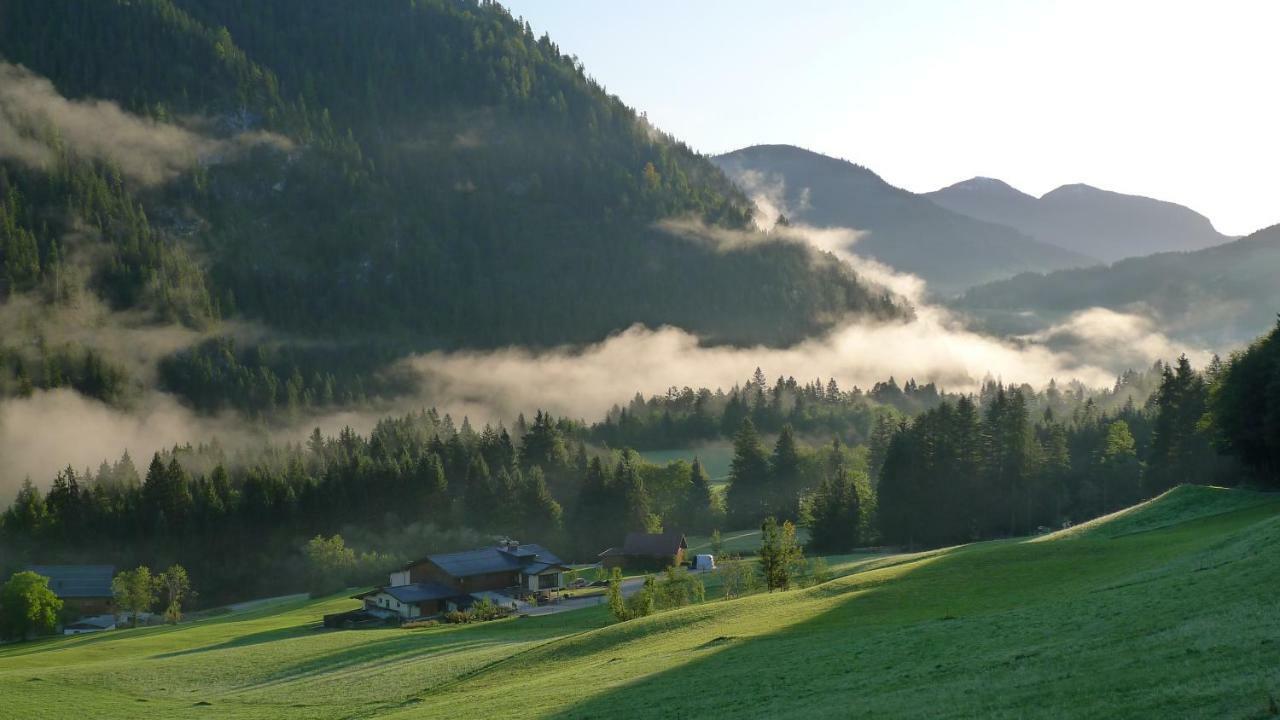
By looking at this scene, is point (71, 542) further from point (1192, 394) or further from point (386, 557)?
point (1192, 394)

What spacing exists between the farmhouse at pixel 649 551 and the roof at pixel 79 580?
66326mm

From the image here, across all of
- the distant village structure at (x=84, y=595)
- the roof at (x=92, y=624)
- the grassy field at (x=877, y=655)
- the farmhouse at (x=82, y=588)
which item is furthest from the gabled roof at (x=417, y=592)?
the farmhouse at (x=82, y=588)

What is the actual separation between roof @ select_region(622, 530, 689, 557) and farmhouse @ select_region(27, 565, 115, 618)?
67.8 m

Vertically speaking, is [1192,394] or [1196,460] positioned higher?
[1192,394]

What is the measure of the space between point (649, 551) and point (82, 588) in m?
74.2

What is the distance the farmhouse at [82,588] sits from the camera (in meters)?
128

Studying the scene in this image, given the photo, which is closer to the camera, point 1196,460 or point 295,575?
point 1196,460

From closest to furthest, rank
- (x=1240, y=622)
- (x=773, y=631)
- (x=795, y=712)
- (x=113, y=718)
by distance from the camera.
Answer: (x=1240, y=622), (x=795, y=712), (x=773, y=631), (x=113, y=718)

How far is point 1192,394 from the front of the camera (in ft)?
355

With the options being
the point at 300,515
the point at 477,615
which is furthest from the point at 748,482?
the point at 477,615

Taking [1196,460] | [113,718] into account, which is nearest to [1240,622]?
[113,718]

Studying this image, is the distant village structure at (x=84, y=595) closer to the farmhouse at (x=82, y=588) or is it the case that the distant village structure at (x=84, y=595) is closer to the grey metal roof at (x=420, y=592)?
the farmhouse at (x=82, y=588)

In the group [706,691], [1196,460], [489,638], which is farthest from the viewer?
[1196,460]

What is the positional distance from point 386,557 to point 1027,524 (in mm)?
84605
